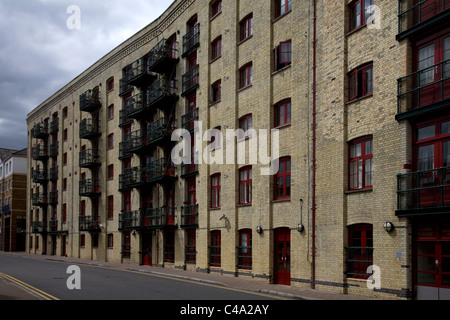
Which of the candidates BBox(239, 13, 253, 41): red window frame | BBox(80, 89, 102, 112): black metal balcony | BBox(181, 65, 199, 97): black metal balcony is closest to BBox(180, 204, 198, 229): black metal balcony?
BBox(181, 65, 199, 97): black metal balcony

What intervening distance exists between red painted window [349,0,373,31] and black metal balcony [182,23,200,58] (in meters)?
12.5

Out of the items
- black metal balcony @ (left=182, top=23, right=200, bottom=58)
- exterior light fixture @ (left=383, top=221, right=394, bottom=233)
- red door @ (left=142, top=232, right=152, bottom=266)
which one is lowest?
red door @ (left=142, top=232, right=152, bottom=266)

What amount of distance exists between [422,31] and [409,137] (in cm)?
329

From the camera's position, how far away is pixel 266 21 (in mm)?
23406

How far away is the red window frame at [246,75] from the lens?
82.2ft

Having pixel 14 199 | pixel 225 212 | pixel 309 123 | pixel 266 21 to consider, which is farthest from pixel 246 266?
pixel 14 199

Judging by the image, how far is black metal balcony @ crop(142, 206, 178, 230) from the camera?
31.3 meters

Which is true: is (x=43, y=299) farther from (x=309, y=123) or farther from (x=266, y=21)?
(x=266, y=21)

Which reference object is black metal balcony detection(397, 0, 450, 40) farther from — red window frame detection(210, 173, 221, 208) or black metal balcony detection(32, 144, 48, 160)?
black metal balcony detection(32, 144, 48, 160)

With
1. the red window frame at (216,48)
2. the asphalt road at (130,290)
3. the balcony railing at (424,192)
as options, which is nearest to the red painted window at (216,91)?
the red window frame at (216,48)

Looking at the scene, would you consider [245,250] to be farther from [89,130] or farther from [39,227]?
[39,227]

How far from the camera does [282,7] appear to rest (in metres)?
22.9

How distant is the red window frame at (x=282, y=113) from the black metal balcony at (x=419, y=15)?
676cm

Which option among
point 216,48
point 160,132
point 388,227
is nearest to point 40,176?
point 160,132
